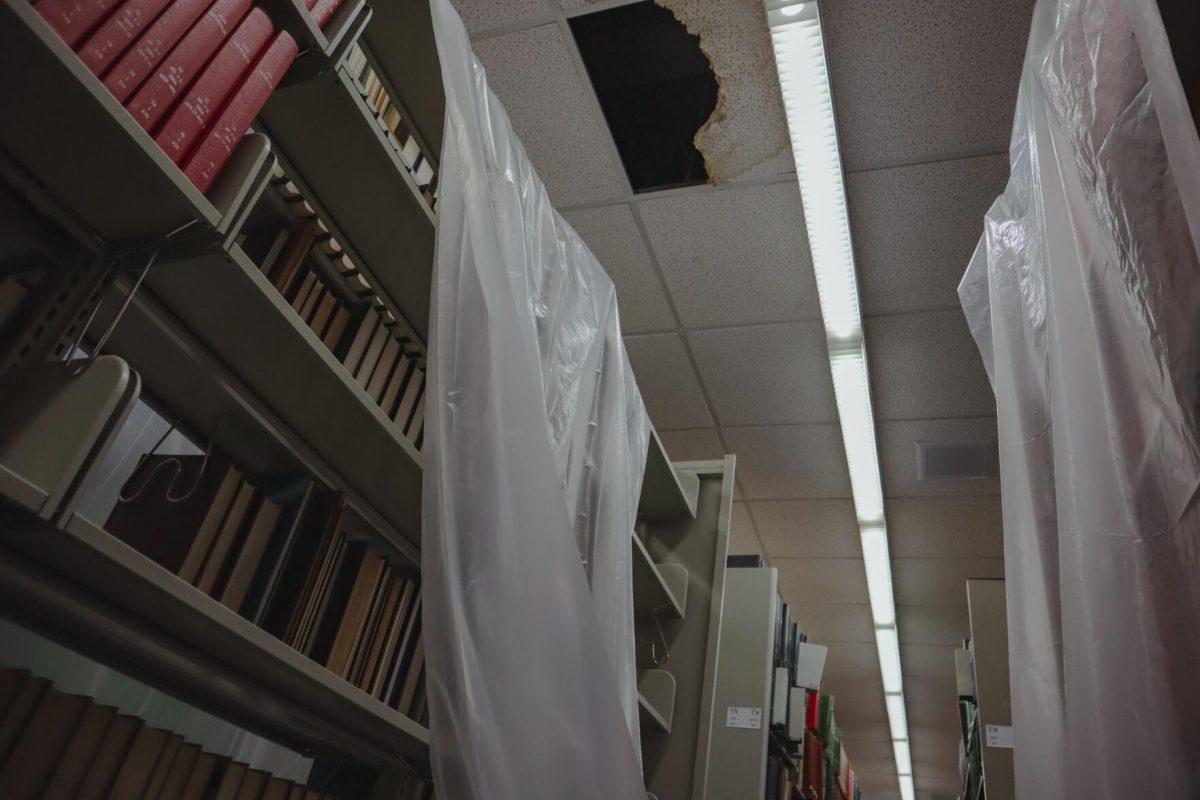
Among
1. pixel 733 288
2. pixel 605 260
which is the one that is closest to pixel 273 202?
pixel 605 260

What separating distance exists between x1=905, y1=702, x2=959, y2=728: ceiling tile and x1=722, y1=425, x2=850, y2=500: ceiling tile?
3188 millimetres

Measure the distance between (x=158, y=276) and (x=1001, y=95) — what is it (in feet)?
6.57

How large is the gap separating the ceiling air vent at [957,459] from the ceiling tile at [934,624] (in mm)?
1450

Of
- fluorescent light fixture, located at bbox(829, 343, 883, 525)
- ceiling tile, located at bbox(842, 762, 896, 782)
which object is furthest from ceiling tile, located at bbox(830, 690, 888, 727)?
fluorescent light fixture, located at bbox(829, 343, 883, 525)

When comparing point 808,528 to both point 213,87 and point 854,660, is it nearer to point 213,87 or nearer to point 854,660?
point 854,660

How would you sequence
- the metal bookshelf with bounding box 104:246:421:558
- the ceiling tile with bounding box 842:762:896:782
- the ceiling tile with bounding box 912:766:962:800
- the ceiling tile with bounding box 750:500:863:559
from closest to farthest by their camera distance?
the metal bookshelf with bounding box 104:246:421:558 → the ceiling tile with bounding box 750:500:863:559 → the ceiling tile with bounding box 842:762:896:782 → the ceiling tile with bounding box 912:766:962:800

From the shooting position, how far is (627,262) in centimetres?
274

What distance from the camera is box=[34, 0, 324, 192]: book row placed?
77cm

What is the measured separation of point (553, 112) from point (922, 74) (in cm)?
98

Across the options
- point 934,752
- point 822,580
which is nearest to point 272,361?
point 822,580

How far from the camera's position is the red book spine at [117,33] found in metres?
0.76

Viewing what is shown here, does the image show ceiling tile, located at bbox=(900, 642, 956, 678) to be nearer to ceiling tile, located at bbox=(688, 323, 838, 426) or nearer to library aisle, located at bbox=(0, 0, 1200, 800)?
ceiling tile, located at bbox=(688, 323, 838, 426)

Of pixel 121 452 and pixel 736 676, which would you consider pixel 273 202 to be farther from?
pixel 736 676

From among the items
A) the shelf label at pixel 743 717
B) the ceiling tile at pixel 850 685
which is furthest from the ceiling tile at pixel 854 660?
the shelf label at pixel 743 717
